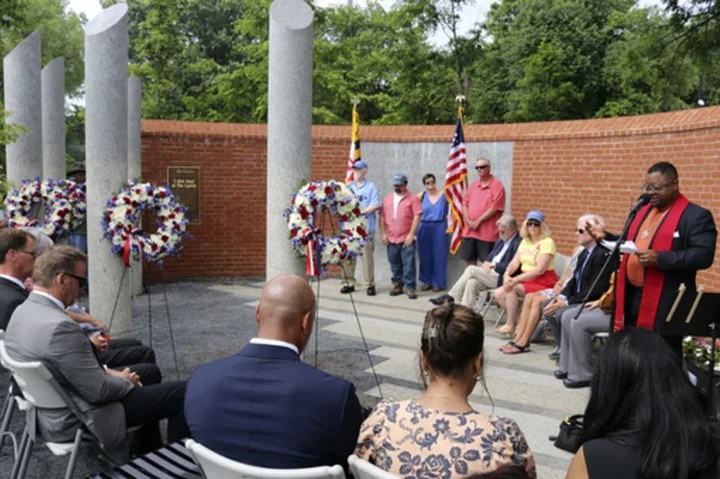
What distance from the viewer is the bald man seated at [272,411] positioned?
245 centimetres

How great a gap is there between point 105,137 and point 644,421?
611 cm

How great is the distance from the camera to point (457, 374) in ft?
8.06

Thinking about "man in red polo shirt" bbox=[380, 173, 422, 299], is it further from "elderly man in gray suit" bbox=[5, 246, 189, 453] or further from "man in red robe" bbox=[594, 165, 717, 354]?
"elderly man in gray suit" bbox=[5, 246, 189, 453]

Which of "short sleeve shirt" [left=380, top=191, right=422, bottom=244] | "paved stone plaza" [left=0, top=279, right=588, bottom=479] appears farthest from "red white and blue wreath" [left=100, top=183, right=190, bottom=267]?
"short sleeve shirt" [left=380, top=191, right=422, bottom=244]

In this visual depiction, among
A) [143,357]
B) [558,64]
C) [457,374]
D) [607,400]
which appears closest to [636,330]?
[607,400]

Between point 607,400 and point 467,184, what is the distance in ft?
27.5

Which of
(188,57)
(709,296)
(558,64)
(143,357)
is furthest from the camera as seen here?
(188,57)

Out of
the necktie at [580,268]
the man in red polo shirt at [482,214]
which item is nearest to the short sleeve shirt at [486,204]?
the man in red polo shirt at [482,214]

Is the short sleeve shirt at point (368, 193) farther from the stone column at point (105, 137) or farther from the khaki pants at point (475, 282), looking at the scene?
the stone column at point (105, 137)

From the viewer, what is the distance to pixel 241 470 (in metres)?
2.28

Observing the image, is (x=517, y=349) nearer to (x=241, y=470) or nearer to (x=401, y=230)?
(x=401, y=230)

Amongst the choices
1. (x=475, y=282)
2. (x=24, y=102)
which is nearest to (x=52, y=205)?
(x=24, y=102)

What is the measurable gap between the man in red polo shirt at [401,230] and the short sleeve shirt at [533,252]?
8.80 feet

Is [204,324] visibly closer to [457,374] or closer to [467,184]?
[467,184]
